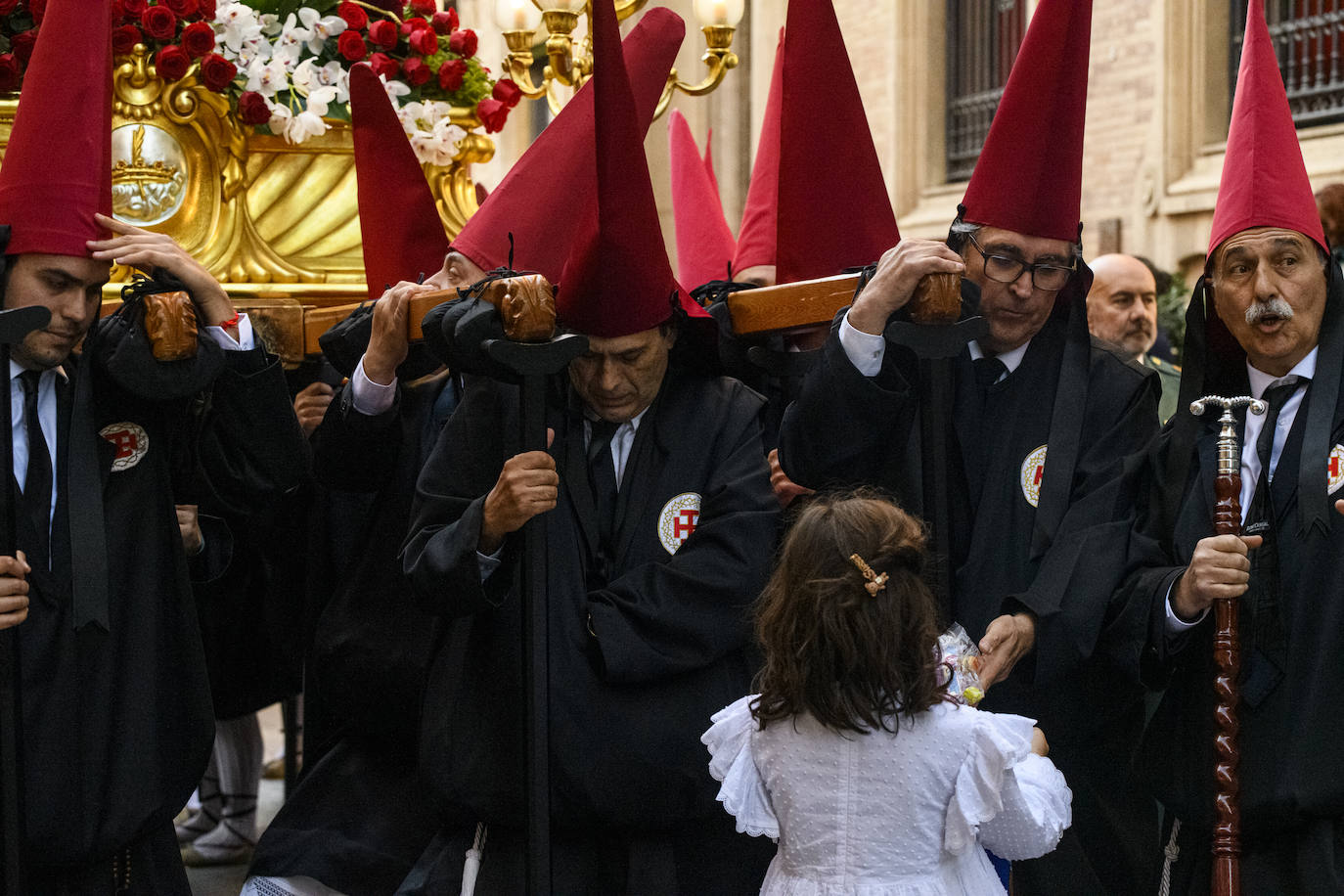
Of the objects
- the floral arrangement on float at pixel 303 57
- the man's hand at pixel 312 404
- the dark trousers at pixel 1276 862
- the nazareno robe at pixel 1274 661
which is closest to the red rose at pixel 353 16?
the floral arrangement on float at pixel 303 57

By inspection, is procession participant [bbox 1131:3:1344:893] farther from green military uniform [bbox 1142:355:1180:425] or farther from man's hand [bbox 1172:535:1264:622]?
green military uniform [bbox 1142:355:1180:425]

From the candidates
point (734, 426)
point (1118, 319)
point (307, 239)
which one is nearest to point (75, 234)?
point (734, 426)

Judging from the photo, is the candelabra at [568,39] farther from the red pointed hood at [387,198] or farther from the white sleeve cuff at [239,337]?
the white sleeve cuff at [239,337]

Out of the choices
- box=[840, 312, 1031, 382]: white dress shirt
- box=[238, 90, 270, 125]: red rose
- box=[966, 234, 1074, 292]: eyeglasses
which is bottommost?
box=[840, 312, 1031, 382]: white dress shirt

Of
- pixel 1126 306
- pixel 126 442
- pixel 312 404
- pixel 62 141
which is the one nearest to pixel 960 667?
pixel 126 442

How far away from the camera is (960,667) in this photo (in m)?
2.73

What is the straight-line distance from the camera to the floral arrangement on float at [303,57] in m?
4.43

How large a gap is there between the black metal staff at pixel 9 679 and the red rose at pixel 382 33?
222cm

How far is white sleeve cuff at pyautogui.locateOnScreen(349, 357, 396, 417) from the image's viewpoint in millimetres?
3527

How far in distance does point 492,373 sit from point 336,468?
35.7 inches

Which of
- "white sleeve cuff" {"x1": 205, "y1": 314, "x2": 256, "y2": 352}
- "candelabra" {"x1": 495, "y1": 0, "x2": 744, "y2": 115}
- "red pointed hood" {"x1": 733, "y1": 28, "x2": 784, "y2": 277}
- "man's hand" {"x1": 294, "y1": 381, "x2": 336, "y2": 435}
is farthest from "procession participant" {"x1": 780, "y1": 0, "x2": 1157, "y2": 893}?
"candelabra" {"x1": 495, "y1": 0, "x2": 744, "y2": 115}

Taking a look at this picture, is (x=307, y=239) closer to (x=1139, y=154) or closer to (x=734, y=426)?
(x=734, y=426)

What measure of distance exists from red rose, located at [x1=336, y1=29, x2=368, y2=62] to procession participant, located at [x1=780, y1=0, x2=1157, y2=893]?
208cm

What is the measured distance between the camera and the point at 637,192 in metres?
3.04
